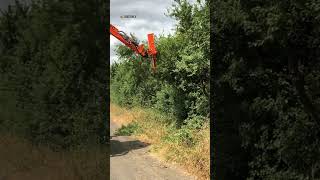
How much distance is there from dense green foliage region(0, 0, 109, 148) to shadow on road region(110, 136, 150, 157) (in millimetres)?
2287

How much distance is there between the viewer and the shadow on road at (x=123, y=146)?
1755 centimetres

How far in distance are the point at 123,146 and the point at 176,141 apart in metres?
3.26

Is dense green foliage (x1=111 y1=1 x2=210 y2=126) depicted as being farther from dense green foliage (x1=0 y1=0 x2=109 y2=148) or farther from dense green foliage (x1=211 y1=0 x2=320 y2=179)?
dense green foliage (x1=211 y1=0 x2=320 y2=179)

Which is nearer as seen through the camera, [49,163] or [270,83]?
[270,83]

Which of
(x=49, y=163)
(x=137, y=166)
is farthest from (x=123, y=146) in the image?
(x=49, y=163)

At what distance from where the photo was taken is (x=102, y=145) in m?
14.8

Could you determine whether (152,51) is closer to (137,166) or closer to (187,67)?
(187,67)

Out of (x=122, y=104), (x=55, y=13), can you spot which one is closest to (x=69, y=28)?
(x=55, y=13)

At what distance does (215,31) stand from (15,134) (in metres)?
10.6

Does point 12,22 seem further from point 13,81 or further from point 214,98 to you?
point 214,98

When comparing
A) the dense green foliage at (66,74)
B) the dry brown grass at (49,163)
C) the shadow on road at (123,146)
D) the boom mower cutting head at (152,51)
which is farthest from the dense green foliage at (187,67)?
the dry brown grass at (49,163)

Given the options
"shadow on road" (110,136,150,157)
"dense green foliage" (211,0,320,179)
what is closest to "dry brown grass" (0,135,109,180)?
"shadow on road" (110,136,150,157)

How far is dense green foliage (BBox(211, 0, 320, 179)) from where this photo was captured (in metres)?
8.52

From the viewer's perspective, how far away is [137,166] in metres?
14.8
